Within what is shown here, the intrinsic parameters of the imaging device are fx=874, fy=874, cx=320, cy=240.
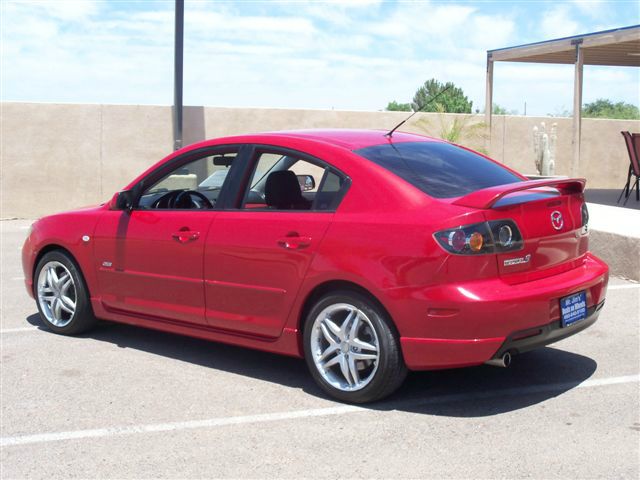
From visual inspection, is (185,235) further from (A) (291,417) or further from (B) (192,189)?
(A) (291,417)

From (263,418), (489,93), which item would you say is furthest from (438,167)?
(489,93)

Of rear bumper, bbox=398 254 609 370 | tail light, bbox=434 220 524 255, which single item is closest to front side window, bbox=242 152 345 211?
tail light, bbox=434 220 524 255

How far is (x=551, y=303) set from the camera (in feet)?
15.9

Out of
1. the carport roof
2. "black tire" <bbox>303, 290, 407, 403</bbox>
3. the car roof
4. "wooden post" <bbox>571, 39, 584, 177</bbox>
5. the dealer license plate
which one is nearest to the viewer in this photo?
"black tire" <bbox>303, 290, 407, 403</bbox>

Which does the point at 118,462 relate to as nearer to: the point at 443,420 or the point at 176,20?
the point at 443,420

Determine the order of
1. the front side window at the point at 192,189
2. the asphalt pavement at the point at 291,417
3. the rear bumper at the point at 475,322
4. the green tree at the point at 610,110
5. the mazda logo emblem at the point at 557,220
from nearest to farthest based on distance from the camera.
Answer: the asphalt pavement at the point at 291,417
the rear bumper at the point at 475,322
the mazda logo emblem at the point at 557,220
the front side window at the point at 192,189
the green tree at the point at 610,110

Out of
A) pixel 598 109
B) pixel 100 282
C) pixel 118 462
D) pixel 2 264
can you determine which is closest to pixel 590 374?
pixel 118 462

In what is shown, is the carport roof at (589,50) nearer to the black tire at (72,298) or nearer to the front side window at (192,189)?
the front side window at (192,189)

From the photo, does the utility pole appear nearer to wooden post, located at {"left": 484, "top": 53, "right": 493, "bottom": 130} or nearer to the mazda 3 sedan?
wooden post, located at {"left": 484, "top": 53, "right": 493, "bottom": 130}

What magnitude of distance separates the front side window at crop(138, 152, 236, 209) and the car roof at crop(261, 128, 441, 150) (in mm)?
436

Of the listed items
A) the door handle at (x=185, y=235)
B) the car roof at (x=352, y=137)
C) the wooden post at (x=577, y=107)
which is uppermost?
the wooden post at (x=577, y=107)

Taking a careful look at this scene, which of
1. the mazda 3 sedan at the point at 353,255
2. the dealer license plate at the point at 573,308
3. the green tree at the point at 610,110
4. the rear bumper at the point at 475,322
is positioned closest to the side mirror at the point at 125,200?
the mazda 3 sedan at the point at 353,255

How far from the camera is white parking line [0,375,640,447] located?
4.69 meters

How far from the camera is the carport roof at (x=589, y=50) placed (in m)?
15.7
